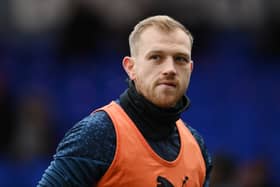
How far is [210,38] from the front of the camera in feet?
37.1

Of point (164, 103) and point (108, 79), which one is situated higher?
point (108, 79)

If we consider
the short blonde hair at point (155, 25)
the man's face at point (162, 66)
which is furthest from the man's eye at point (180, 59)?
the short blonde hair at point (155, 25)

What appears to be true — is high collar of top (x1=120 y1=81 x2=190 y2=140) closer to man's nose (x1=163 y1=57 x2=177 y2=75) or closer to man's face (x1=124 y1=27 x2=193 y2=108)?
man's face (x1=124 y1=27 x2=193 y2=108)

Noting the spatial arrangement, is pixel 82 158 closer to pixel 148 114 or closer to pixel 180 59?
pixel 148 114

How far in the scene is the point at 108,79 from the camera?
405 inches

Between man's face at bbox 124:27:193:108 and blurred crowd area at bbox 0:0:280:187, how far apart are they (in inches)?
154

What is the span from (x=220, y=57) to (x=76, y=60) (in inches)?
64.0

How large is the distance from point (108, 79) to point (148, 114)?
536cm

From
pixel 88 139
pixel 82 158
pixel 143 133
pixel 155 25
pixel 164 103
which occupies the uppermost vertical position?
pixel 155 25

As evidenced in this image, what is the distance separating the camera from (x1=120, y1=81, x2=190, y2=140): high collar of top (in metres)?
4.95

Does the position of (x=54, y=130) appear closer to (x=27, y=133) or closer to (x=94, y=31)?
(x=27, y=133)

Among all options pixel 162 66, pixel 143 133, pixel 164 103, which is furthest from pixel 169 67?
pixel 143 133

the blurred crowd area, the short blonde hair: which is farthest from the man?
the blurred crowd area

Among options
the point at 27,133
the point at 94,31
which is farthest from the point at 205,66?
the point at 27,133
